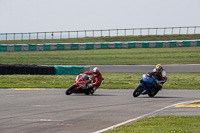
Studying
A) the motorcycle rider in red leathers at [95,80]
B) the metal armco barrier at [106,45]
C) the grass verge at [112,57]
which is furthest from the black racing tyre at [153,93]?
the metal armco barrier at [106,45]

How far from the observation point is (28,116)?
13.0 metres

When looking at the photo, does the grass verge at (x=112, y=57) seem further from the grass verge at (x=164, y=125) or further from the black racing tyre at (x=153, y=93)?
the grass verge at (x=164, y=125)

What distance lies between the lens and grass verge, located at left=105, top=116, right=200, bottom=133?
10.1m

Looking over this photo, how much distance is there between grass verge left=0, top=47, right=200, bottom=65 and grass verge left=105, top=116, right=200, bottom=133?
102ft

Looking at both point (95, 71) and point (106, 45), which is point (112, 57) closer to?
point (106, 45)

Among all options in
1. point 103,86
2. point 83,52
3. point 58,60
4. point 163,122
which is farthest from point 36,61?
point 163,122

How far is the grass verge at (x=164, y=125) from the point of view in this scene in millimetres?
10125

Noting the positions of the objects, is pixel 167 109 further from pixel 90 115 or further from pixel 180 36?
pixel 180 36

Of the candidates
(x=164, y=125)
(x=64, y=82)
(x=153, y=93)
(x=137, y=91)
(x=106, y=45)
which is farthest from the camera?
(x=106, y=45)

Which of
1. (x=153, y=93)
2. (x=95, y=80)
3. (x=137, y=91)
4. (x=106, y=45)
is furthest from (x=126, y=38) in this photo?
(x=137, y=91)

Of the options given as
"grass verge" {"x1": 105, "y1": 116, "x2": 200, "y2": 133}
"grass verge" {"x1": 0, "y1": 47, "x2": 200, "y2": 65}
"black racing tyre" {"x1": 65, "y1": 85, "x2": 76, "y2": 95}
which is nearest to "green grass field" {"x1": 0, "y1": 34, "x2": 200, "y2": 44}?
"grass verge" {"x1": 0, "y1": 47, "x2": 200, "y2": 65}

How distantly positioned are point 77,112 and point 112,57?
34081 millimetres

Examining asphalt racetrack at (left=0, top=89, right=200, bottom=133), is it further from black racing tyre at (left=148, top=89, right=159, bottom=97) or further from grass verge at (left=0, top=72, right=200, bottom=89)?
grass verge at (left=0, top=72, right=200, bottom=89)

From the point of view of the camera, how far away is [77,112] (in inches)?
552
